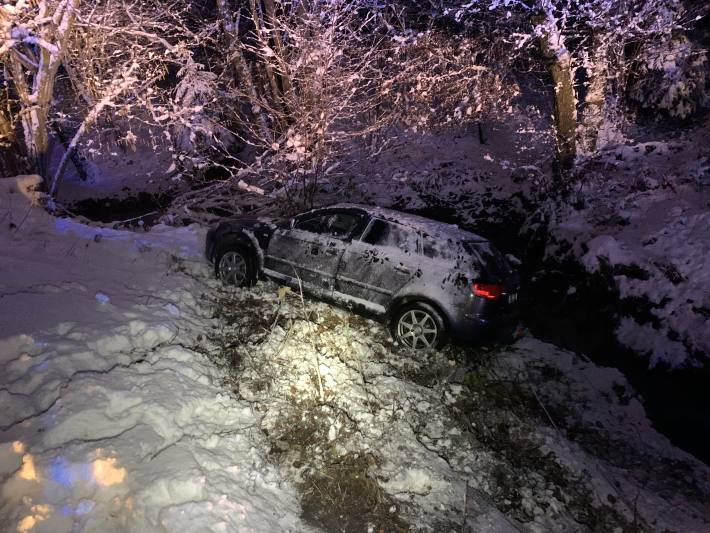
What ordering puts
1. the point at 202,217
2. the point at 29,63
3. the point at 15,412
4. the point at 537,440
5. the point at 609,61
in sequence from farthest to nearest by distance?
the point at 202,217, the point at 609,61, the point at 29,63, the point at 537,440, the point at 15,412

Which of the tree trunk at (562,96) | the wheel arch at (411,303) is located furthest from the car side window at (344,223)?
the tree trunk at (562,96)

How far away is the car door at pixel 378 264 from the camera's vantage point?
5660 millimetres

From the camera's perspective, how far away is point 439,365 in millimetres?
5543

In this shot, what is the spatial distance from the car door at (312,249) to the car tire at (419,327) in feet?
3.72

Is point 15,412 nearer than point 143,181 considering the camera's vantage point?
Yes

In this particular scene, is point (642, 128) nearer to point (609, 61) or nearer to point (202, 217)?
point (609, 61)

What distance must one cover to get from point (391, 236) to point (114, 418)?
→ 3.84 metres

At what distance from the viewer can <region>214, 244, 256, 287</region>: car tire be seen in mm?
6508

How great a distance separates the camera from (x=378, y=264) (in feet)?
18.9

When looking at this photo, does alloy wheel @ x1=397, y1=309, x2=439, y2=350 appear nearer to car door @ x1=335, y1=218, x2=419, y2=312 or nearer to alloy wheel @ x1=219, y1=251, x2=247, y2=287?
car door @ x1=335, y1=218, x2=419, y2=312

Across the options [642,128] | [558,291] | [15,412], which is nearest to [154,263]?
[15,412]

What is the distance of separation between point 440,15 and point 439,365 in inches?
503

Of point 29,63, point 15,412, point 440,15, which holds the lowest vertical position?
point 15,412

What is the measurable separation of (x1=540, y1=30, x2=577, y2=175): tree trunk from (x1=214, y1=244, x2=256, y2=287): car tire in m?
7.60
